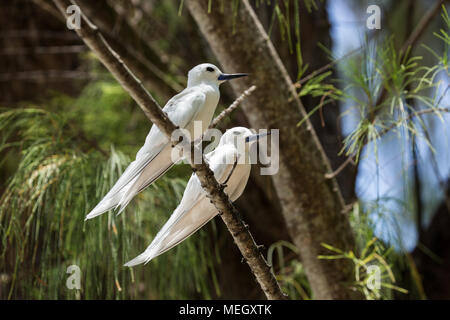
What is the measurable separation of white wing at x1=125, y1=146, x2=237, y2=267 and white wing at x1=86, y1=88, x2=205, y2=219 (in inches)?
3.5

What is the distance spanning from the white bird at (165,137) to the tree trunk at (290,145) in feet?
1.58

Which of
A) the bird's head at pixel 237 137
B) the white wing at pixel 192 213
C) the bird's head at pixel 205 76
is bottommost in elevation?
the white wing at pixel 192 213

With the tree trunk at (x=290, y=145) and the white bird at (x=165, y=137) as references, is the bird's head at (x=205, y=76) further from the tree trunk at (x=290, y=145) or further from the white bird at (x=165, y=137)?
the tree trunk at (x=290, y=145)

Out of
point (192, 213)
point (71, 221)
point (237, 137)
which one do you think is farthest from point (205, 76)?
point (71, 221)

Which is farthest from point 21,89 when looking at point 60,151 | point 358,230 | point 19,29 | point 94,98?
point 358,230

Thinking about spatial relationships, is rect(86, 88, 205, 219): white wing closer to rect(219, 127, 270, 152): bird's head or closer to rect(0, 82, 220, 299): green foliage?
rect(219, 127, 270, 152): bird's head

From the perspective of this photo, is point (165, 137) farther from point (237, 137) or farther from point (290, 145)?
point (290, 145)

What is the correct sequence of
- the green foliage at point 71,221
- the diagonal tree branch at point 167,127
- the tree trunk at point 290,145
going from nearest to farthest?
1. the diagonal tree branch at point 167,127
2. the green foliage at point 71,221
3. the tree trunk at point 290,145

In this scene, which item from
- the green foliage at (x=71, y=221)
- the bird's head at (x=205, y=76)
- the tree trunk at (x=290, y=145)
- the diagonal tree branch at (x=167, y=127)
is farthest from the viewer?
the tree trunk at (x=290, y=145)

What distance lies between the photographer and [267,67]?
1.16m

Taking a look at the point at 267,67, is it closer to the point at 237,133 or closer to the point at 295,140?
the point at 295,140

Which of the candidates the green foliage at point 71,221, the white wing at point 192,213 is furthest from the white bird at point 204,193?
the green foliage at point 71,221

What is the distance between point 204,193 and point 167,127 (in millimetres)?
198

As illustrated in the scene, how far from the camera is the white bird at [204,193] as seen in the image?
2.32ft
